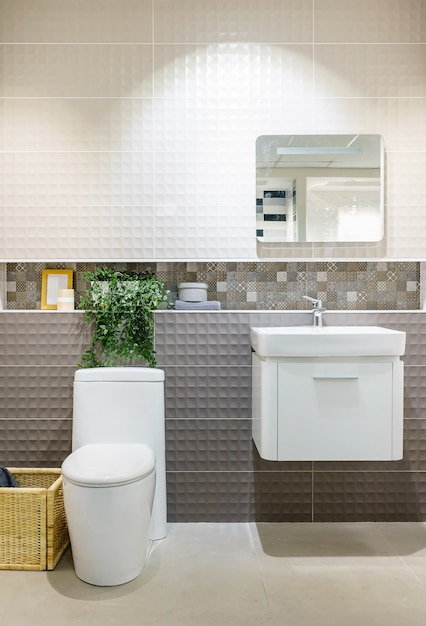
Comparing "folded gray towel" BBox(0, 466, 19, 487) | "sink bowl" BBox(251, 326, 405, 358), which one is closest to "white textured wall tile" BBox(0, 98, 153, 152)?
"sink bowl" BBox(251, 326, 405, 358)

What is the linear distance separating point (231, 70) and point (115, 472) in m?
1.97

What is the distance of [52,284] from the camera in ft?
8.77

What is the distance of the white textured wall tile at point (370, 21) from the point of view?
2.57 meters

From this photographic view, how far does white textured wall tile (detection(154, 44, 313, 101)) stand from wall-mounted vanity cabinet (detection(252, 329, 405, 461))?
1.40 metres

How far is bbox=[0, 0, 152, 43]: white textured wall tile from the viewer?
2.56 meters

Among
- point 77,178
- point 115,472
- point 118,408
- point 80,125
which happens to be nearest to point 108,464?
point 115,472

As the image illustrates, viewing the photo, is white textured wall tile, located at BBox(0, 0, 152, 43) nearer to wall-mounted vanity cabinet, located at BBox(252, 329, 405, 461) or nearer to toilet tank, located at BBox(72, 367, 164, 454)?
toilet tank, located at BBox(72, 367, 164, 454)

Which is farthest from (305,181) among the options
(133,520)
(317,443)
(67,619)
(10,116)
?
(67,619)

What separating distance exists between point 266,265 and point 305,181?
0.47 metres

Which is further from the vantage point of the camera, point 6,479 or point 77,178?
point 77,178

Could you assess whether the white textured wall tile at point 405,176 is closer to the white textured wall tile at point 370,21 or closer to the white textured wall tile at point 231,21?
the white textured wall tile at point 370,21

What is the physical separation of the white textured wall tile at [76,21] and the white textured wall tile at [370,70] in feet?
3.03

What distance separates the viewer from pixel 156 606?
184 centimetres

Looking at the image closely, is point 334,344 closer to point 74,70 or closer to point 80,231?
point 80,231
